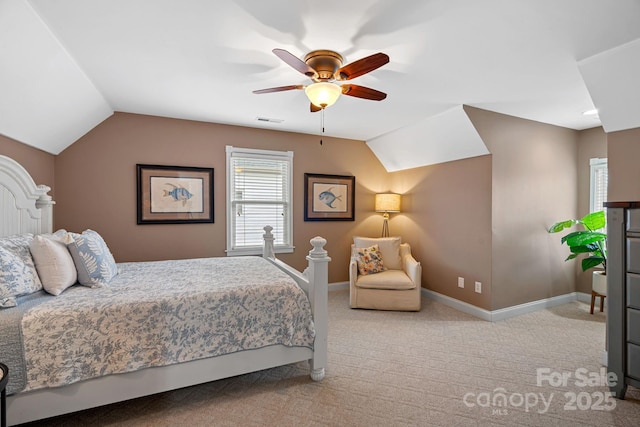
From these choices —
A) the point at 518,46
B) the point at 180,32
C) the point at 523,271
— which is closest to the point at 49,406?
the point at 180,32

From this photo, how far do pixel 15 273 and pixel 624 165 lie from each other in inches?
176

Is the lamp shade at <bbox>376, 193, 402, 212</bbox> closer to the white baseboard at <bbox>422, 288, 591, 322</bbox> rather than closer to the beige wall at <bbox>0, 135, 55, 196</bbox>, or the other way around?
the white baseboard at <bbox>422, 288, 591, 322</bbox>

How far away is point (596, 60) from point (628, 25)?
42 centimetres

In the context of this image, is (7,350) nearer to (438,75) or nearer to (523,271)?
(438,75)

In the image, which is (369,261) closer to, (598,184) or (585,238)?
(585,238)

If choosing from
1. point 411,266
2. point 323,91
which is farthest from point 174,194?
point 411,266

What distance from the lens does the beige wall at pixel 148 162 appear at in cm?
356

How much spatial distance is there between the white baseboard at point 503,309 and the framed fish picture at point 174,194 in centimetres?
336

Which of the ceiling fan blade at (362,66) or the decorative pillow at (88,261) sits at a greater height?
the ceiling fan blade at (362,66)

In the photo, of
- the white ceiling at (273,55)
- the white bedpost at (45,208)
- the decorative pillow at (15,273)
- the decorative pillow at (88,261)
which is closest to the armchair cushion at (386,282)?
the white ceiling at (273,55)

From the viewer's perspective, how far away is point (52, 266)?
6.78 feet

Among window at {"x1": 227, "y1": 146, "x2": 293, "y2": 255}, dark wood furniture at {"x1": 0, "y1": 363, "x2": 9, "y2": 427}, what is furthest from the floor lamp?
dark wood furniture at {"x1": 0, "y1": 363, "x2": 9, "y2": 427}

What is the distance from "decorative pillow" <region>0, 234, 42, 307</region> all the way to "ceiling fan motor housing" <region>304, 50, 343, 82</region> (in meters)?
2.29

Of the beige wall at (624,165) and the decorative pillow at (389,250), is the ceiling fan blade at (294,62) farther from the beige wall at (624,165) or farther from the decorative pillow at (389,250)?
the decorative pillow at (389,250)
